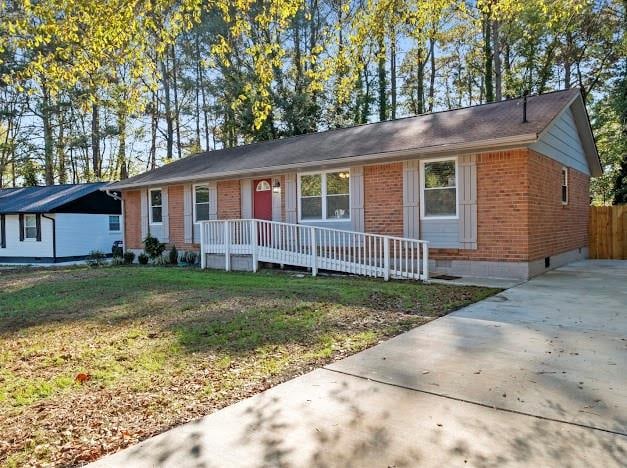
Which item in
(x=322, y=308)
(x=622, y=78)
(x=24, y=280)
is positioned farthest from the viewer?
(x=622, y=78)

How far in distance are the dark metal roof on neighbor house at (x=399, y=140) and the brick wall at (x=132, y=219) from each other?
83 cm

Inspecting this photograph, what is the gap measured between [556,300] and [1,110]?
32.3 m

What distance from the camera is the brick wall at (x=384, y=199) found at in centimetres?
1045

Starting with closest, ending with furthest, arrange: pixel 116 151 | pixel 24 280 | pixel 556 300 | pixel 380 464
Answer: pixel 380 464 < pixel 556 300 < pixel 24 280 < pixel 116 151

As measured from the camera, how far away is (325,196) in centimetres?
1177

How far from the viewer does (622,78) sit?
17625 millimetres

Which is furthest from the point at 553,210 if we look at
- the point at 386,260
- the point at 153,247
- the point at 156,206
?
the point at 156,206

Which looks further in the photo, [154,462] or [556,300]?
[556,300]

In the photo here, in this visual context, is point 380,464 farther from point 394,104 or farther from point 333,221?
point 394,104

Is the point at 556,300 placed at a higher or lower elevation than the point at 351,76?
lower

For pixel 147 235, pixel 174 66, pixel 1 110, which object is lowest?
pixel 147 235

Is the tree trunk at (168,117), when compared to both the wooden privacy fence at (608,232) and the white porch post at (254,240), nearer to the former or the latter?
the white porch post at (254,240)

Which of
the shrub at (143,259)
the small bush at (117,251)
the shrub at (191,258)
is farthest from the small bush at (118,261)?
the shrub at (191,258)

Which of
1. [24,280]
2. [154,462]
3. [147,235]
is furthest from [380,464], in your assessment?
[147,235]
